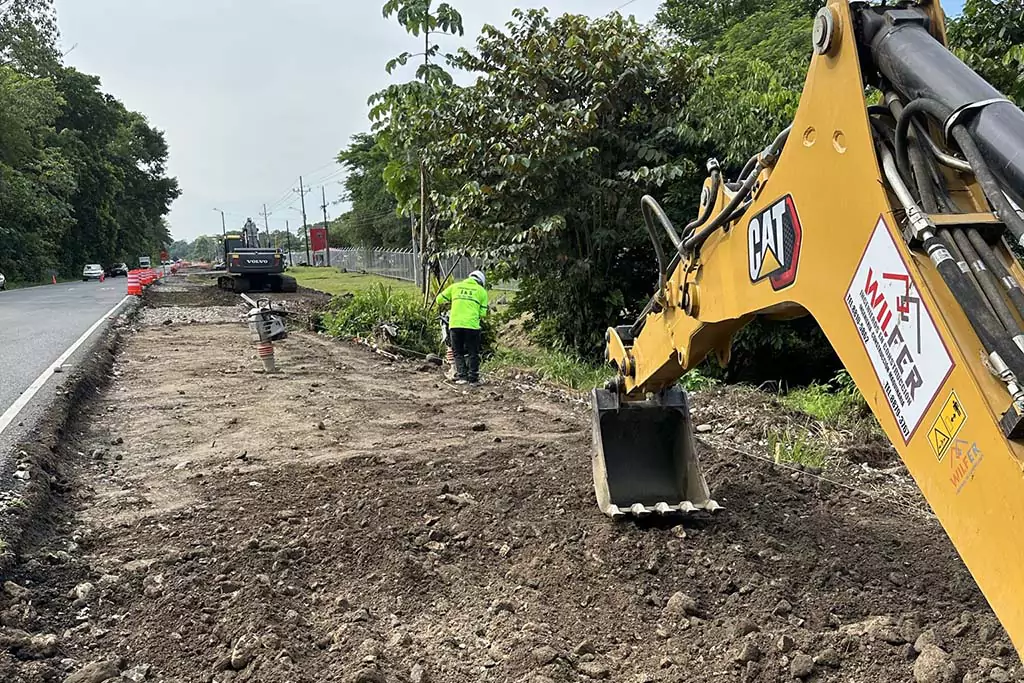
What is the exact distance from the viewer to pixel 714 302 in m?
2.84

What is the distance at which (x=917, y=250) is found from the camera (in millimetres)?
1627

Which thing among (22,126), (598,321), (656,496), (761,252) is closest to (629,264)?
(598,321)

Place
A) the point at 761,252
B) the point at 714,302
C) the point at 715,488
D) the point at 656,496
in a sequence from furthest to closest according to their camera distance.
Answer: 1. the point at 715,488
2. the point at 656,496
3. the point at 714,302
4. the point at 761,252

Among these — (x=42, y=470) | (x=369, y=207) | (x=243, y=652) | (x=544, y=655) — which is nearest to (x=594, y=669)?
(x=544, y=655)

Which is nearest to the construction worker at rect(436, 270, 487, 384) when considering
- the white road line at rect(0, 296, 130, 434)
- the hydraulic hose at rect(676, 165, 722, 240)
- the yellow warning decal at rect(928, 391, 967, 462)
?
the white road line at rect(0, 296, 130, 434)

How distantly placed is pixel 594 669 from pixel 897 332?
1.69 metres

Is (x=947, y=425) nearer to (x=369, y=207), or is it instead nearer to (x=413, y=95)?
(x=413, y=95)

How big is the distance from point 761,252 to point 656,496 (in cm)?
202

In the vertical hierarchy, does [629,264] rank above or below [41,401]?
above

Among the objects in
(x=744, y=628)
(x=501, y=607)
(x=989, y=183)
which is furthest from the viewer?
(x=501, y=607)

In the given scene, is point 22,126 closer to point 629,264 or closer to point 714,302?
point 629,264

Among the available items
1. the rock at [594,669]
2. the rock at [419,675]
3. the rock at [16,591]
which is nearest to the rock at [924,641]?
the rock at [594,669]

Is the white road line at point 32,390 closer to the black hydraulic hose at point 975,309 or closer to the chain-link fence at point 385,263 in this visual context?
the black hydraulic hose at point 975,309

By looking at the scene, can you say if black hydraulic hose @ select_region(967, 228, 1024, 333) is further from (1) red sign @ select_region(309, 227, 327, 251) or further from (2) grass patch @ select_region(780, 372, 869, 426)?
(1) red sign @ select_region(309, 227, 327, 251)
